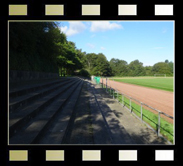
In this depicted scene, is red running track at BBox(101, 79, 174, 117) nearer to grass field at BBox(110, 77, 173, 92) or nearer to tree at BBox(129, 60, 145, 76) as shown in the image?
grass field at BBox(110, 77, 173, 92)

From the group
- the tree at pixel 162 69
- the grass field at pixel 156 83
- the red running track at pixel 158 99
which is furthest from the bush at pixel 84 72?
the red running track at pixel 158 99

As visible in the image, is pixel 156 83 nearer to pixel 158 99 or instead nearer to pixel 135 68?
pixel 158 99

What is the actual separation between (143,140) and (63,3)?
444 centimetres

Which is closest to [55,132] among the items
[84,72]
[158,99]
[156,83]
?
[158,99]

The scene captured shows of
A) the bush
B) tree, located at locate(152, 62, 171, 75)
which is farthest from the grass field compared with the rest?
tree, located at locate(152, 62, 171, 75)

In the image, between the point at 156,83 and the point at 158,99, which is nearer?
the point at 158,99

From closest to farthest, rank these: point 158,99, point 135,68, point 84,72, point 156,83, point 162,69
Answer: point 158,99 < point 156,83 < point 84,72 < point 162,69 < point 135,68

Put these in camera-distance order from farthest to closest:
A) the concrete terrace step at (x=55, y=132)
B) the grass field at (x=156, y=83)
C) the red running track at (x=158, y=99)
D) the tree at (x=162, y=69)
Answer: the tree at (x=162, y=69) < the grass field at (x=156, y=83) < the red running track at (x=158, y=99) < the concrete terrace step at (x=55, y=132)

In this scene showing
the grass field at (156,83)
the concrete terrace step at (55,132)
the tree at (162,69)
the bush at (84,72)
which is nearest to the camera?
the concrete terrace step at (55,132)

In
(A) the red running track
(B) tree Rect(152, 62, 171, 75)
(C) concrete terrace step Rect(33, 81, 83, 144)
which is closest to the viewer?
(C) concrete terrace step Rect(33, 81, 83, 144)

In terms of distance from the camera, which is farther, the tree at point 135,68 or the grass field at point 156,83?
the tree at point 135,68

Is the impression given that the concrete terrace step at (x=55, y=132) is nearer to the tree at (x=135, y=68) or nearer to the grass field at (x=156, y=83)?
the grass field at (x=156, y=83)

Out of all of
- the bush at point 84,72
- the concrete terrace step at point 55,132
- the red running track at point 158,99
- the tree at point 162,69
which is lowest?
the red running track at point 158,99
